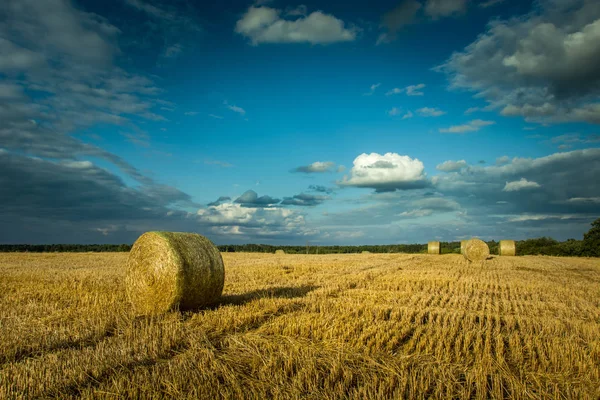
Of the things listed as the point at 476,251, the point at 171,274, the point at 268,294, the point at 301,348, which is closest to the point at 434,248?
the point at 476,251

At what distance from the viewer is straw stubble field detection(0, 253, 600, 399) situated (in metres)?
4.19

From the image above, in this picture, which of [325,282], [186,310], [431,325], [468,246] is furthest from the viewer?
[468,246]

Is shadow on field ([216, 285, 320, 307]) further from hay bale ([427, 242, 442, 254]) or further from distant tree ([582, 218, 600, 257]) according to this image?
distant tree ([582, 218, 600, 257])

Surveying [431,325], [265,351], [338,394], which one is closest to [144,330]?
[265,351]

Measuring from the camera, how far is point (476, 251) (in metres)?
27.1

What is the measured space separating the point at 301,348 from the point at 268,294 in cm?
466

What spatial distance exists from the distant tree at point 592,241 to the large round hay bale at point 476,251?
71.4 feet

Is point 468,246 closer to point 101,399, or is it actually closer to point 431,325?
point 431,325

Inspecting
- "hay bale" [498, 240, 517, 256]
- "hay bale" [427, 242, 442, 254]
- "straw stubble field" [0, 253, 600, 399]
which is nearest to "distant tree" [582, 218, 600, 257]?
"hay bale" [498, 240, 517, 256]

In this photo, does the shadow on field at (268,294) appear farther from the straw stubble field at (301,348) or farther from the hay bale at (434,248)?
the hay bale at (434,248)

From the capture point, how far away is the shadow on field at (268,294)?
356 inches

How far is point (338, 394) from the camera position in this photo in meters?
4.04

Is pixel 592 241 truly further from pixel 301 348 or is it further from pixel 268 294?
pixel 301 348

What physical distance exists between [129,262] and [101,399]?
562 centimetres
